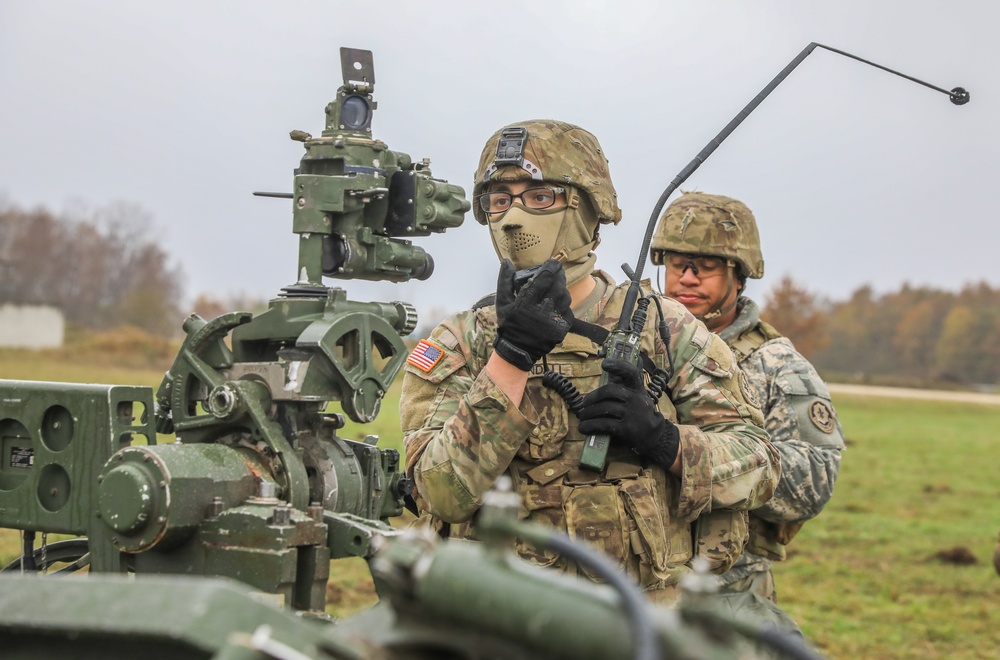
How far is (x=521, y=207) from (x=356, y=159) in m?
0.83

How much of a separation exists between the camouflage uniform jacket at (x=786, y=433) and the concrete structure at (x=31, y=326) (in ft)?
34.8

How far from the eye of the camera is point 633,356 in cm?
484

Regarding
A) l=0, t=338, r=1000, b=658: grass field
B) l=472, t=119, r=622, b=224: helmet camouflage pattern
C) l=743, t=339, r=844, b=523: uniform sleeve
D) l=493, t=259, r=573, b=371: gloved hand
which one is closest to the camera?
l=493, t=259, r=573, b=371: gloved hand

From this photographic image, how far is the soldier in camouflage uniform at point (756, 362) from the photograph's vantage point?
6359 millimetres

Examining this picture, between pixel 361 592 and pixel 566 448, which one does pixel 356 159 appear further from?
pixel 361 592

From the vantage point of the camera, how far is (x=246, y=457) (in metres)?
4.14

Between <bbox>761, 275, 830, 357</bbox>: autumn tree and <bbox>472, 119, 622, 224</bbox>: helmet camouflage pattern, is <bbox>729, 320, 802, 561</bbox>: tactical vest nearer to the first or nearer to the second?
<bbox>472, 119, 622, 224</bbox>: helmet camouflage pattern

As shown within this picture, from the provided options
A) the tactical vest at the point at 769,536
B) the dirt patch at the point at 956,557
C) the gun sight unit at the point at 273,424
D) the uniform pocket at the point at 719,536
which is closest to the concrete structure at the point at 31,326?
the dirt patch at the point at 956,557

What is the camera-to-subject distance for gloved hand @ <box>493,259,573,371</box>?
14.9 ft

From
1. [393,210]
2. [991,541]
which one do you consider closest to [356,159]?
[393,210]

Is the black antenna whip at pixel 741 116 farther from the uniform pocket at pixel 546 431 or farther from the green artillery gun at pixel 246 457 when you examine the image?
the green artillery gun at pixel 246 457

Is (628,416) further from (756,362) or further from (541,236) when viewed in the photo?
(756,362)

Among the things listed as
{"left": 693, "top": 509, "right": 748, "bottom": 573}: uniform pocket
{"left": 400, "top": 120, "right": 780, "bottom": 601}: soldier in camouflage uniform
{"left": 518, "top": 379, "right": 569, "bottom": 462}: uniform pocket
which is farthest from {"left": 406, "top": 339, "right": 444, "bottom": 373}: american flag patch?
{"left": 693, "top": 509, "right": 748, "bottom": 573}: uniform pocket

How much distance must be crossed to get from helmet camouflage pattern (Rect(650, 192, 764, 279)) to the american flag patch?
2306 millimetres
